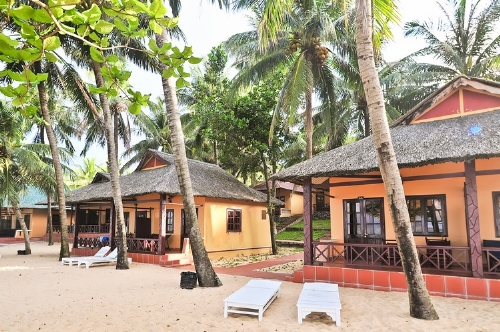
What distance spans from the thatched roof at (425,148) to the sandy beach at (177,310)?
2868 mm

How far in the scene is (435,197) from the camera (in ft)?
33.0

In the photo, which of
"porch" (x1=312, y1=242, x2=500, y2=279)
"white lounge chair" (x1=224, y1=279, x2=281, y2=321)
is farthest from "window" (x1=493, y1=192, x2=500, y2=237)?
"white lounge chair" (x1=224, y1=279, x2=281, y2=321)

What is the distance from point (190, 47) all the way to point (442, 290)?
7.93m

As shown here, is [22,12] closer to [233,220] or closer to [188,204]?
[188,204]

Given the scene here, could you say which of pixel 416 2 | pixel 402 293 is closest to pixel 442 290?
pixel 402 293

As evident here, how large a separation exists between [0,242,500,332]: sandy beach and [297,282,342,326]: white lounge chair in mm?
183

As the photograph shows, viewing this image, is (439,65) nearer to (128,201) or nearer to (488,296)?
(488,296)

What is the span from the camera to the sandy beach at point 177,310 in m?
5.62

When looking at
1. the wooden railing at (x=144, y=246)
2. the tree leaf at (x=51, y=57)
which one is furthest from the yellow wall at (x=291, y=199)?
the tree leaf at (x=51, y=57)

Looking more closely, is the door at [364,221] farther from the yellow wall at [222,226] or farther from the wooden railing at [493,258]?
the yellow wall at [222,226]

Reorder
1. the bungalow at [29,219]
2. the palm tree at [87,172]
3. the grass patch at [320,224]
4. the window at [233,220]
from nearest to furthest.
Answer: the window at [233,220] → the grass patch at [320,224] → the bungalow at [29,219] → the palm tree at [87,172]

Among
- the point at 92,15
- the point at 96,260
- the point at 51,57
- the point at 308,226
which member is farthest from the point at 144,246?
the point at 92,15

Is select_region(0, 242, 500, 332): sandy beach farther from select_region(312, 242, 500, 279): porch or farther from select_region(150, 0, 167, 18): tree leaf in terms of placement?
select_region(150, 0, 167, 18): tree leaf

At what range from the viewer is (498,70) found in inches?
645
